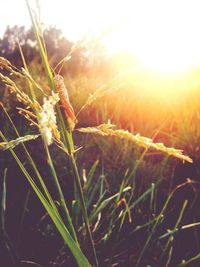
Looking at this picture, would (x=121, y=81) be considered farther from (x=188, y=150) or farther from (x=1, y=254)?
(x=188, y=150)

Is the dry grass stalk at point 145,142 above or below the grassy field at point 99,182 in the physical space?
above

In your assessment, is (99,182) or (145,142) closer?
(145,142)

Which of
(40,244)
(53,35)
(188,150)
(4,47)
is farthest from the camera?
(53,35)

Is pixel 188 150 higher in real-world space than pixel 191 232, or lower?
higher

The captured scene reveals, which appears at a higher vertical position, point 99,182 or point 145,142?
point 145,142

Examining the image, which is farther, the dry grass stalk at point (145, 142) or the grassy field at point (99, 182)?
the grassy field at point (99, 182)

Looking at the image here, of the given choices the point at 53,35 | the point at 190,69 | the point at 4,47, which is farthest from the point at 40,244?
the point at 53,35

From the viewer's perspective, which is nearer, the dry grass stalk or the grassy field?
the dry grass stalk

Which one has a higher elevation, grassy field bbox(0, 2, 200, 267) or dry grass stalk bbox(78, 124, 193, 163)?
dry grass stalk bbox(78, 124, 193, 163)
